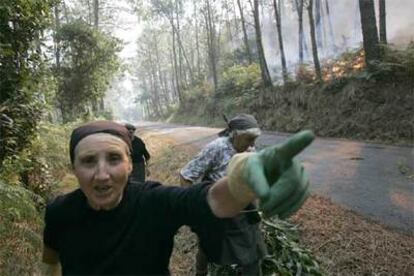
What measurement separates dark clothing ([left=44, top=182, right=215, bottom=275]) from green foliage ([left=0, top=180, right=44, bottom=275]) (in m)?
3.60

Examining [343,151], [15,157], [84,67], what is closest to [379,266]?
[15,157]

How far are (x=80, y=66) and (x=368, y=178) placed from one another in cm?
1371

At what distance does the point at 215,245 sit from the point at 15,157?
6.86m

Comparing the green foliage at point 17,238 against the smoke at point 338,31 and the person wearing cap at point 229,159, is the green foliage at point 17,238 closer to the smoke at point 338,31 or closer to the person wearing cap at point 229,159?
the person wearing cap at point 229,159

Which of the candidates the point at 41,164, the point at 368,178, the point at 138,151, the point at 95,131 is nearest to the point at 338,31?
the point at 368,178

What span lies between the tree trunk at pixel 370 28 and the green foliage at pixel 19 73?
987 cm

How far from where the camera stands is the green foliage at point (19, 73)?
789 cm

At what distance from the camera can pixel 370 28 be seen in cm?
1472

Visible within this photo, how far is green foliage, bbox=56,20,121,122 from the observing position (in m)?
19.0

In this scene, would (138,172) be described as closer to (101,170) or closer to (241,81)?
(101,170)

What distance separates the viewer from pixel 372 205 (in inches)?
286

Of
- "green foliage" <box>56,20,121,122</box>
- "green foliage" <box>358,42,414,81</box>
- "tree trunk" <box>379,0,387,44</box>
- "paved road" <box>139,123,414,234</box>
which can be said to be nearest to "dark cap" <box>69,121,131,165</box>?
"paved road" <box>139,123,414,234</box>

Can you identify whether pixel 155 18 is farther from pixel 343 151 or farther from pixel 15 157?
pixel 15 157

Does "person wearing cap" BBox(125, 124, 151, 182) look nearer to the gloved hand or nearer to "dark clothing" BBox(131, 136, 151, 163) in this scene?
"dark clothing" BBox(131, 136, 151, 163)
